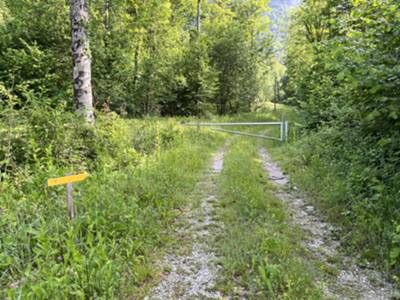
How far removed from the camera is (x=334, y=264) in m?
2.90

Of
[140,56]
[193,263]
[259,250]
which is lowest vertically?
[193,263]

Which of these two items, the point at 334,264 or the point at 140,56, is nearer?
the point at 334,264

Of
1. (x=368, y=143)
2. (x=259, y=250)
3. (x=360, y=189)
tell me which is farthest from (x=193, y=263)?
(x=368, y=143)

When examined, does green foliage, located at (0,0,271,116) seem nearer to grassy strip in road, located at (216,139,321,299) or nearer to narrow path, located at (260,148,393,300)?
grassy strip in road, located at (216,139,321,299)

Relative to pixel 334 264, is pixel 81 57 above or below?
above

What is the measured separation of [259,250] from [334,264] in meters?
0.81

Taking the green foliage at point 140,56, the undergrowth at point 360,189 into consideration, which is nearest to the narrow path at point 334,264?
the undergrowth at point 360,189

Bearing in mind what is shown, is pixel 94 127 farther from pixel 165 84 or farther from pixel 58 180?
pixel 165 84

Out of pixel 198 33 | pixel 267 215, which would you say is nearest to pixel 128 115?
pixel 198 33

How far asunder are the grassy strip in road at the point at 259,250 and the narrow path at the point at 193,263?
0.47 feet

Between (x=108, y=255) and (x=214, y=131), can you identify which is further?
(x=214, y=131)

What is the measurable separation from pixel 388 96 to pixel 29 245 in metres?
4.45

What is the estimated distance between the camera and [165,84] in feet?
51.4

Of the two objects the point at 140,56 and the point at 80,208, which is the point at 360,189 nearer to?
the point at 80,208
